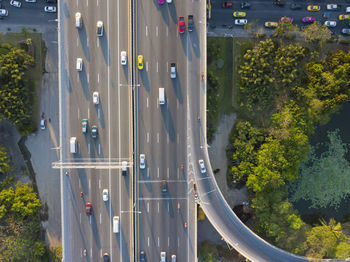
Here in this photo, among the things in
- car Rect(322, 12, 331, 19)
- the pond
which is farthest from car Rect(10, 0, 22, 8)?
the pond

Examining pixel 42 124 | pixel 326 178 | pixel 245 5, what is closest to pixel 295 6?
pixel 245 5

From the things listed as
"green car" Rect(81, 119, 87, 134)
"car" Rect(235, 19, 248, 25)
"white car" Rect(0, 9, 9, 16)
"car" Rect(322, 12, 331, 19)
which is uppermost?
"white car" Rect(0, 9, 9, 16)

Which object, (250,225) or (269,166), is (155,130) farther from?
(250,225)

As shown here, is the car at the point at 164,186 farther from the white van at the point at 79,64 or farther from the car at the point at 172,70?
the white van at the point at 79,64

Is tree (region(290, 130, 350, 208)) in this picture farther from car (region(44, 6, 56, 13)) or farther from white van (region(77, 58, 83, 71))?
car (region(44, 6, 56, 13))

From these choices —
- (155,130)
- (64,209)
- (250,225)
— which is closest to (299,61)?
(155,130)

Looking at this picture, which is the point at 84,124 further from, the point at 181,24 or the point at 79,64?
the point at 181,24

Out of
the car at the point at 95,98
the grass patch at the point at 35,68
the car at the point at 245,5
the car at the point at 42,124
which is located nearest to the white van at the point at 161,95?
the car at the point at 95,98
